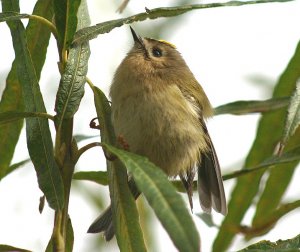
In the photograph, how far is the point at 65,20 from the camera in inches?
74.6

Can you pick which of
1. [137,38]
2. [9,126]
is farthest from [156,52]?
[9,126]

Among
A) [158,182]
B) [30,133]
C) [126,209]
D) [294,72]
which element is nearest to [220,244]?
[294,72]

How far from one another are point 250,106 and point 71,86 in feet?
3.61

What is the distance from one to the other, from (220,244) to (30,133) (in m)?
1.25

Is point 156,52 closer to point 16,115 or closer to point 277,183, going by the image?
point 277,183

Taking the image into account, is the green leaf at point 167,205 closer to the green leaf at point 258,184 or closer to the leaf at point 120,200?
the leaf at point 120,200

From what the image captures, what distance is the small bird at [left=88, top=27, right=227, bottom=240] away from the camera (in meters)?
3.05

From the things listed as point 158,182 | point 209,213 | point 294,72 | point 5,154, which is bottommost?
point 158,182

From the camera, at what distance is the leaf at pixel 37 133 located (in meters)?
1.78

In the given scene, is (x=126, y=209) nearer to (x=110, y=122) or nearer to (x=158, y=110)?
(x=110, y=122)

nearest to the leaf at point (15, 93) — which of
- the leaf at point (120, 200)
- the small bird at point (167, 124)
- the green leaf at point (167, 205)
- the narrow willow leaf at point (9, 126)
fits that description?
the narrow willow leaf at point (9, 126)

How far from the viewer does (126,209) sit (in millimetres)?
2002

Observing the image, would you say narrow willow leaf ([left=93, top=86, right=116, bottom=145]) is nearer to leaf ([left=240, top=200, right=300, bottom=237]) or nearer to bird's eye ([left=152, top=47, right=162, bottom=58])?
leaf ([left=240, top=200, right=300, bottom=237])

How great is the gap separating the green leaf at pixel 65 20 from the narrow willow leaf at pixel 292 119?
67cm
